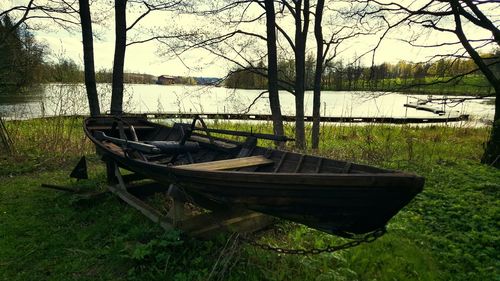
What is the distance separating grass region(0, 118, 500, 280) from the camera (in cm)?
322

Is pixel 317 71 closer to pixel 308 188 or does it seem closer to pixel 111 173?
pixel 111 173

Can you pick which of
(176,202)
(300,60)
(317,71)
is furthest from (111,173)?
(317,71)

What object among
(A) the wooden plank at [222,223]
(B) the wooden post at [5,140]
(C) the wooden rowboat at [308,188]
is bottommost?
(A) the wooden plank at [222,223]

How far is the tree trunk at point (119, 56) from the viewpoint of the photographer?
814cm

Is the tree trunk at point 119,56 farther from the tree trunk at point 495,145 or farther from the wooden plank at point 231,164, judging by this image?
the tree trunk at point 495,145

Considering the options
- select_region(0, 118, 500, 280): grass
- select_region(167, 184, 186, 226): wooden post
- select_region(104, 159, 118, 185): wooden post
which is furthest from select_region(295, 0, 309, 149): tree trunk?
select_region(167, 184, 186, 226): wooden post

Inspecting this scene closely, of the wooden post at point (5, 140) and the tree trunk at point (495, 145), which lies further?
the wooden post at point (5, 140)

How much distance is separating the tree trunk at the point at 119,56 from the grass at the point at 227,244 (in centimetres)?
269

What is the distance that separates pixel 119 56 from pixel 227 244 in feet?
21.6

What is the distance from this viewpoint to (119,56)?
823 centimetres

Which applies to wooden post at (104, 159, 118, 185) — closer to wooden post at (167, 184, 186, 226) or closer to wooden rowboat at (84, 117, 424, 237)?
wooden rowboat at (84, 117, 424, 237)

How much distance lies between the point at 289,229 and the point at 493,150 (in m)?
5.88

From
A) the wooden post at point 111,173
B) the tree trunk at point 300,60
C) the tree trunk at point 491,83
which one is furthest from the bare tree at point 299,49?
the wooden post at point 111,173

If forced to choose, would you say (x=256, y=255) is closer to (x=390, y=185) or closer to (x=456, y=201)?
(x=390, y=185)
